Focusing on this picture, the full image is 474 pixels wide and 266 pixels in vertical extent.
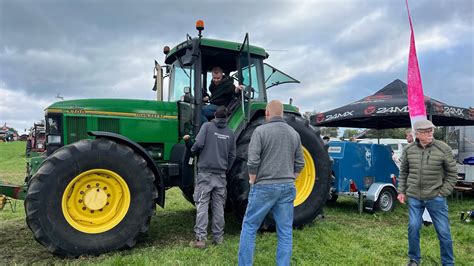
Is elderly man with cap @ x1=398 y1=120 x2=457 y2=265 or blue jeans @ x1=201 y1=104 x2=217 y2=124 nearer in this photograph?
elderly man with cap @ x1=398 y1=120 x2=457 y2=265

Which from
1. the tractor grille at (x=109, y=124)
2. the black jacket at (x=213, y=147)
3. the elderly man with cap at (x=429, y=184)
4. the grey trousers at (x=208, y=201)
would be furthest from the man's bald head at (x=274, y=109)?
the tractor grille at (x=109, y=124)

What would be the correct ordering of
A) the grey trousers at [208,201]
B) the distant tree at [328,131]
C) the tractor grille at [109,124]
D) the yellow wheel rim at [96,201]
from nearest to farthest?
the yellow wheel rim at [96,201]
the grey trousers at [208,201]
the tractor grille at [109,124]
the distant tree at [328,131]

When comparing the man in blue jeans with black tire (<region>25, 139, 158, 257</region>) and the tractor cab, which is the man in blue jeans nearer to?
black tire (<region>25, 139, 158, 257</region>)

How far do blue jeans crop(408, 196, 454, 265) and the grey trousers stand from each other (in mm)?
2143

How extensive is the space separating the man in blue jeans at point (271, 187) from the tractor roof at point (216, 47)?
2097 millimetres

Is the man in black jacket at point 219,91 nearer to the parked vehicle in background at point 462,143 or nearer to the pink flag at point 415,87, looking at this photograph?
the pink flag at point 415,87

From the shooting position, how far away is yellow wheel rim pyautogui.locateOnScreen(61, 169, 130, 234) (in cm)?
428

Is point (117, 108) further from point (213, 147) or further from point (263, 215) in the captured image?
point (263, 215)

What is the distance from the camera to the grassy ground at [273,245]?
13.7 ft

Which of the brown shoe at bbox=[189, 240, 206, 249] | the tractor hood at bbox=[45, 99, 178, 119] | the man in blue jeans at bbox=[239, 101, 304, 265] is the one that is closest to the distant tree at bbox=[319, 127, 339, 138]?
the tractor hood at bbox=[45, 99, 178, 119]

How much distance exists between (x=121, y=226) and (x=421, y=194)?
127 inches

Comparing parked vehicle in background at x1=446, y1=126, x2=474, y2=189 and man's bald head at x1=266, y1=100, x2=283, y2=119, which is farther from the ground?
man's bald head at x1=266, y1=100, x2=283, y2=119

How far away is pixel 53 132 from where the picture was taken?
4.93m

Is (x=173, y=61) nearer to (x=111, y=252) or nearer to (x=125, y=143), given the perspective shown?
(x=125, y=143)
